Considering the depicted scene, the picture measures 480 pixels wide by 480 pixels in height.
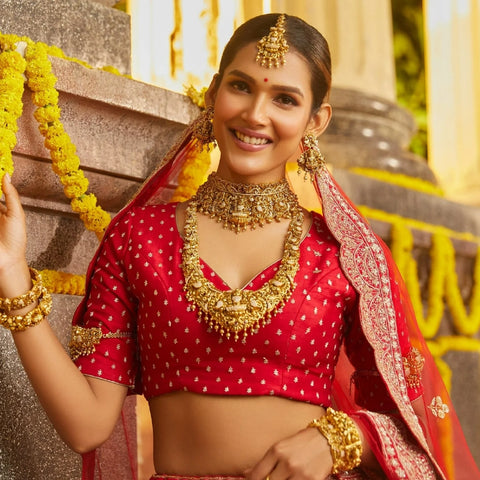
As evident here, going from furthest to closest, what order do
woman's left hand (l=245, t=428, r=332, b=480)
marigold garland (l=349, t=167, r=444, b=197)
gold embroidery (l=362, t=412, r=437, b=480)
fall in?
1. marigold garland (l=349, t=167, r=444, b=197)
2. gold embroidery (l=362, t=412, r=437, b=480)
3. woman's left hand (l=245, t=428, r=332, b=480)

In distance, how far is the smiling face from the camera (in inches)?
72.4

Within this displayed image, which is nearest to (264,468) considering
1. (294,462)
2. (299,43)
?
(294,462)

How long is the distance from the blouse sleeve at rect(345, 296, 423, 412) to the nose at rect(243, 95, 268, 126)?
0.45 metres

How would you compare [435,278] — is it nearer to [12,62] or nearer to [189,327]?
[189,327]

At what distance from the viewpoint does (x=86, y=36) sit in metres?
2.38

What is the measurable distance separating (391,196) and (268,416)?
2.51 metres

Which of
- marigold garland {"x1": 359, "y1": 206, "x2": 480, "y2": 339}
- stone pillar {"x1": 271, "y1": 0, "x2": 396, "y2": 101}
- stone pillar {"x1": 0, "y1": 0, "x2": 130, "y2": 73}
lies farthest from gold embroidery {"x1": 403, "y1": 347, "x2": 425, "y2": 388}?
stone pillar {"x1": 271, "y1": 0, "x2": 396, "y2": 101}

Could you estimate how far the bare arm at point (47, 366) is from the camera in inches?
66.1

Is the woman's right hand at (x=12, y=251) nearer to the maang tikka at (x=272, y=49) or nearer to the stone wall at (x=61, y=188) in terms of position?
the stone wall at (x=61, y=188)

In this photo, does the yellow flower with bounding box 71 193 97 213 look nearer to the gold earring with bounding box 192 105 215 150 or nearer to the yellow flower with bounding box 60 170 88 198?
the yellow flower with bounding box 60 170 88 198

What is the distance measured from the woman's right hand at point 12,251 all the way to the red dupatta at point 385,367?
25 centimetres

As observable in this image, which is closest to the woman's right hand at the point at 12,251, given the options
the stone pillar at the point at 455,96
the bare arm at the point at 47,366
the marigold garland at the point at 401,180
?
the bare arm at the point at 47,366

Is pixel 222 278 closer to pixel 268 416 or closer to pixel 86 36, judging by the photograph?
pixel 268 416

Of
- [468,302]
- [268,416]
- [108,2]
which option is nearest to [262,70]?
[268,416]
